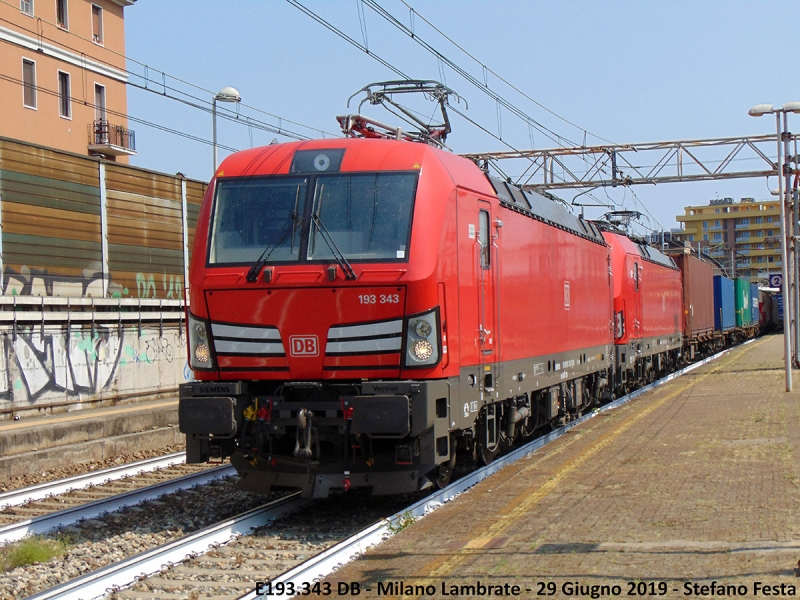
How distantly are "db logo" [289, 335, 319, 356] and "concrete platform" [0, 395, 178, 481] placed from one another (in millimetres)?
5075

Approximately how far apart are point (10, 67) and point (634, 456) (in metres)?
29.9

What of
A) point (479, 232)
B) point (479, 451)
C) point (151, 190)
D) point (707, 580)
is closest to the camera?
point (707, 580)

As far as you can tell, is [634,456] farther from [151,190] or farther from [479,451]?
[151,190]

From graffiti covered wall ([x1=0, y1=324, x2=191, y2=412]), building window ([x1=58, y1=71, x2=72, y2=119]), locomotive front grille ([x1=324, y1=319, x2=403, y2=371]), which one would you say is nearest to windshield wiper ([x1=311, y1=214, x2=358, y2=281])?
locomotive front grille ([x1=324, y1=319, x2=403, y2=371])

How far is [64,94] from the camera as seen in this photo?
37.7 m

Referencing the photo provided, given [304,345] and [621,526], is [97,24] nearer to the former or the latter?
[304,345]

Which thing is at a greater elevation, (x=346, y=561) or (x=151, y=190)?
(x=151, y=190)

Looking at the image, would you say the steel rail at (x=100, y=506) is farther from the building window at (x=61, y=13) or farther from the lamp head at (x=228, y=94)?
the building window at (x=61, y=13)

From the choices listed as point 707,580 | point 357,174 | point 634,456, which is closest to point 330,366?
point 357,174

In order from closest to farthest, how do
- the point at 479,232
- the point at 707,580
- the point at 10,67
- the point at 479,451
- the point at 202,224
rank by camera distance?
the point at 707,580
the point at 202,224
the point at 479,232
the point at 479,451
the point at 10,67

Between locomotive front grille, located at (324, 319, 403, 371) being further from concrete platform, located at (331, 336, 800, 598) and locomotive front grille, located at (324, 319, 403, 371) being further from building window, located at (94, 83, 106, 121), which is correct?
building window, located at (94, 83, 106, 121)

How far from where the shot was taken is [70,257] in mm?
18406

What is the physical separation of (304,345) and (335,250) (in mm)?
896

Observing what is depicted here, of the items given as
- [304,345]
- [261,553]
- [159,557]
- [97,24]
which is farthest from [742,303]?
[159,557]
